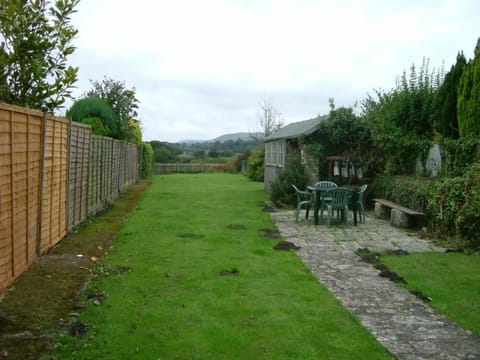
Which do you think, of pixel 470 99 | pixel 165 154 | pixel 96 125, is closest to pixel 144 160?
pixel 96 125

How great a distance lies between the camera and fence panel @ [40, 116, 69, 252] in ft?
22.1

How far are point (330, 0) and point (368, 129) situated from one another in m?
6.20

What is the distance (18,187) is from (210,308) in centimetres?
259

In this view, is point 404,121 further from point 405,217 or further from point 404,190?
point 405,217

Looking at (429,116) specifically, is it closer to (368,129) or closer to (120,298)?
(368,129)

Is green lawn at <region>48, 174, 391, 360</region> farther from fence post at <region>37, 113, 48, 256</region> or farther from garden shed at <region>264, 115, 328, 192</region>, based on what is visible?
garden shed at <region>264, 115, 328, 192</region>

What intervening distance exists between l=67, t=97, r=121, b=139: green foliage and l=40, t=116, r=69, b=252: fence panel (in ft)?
35.0

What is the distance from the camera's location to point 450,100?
13.3 m

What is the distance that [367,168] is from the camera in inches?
597

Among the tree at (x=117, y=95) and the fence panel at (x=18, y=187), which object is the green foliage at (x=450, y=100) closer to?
the fence panel at (x=18, y=187)

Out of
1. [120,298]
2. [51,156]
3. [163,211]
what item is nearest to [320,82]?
[163,211]

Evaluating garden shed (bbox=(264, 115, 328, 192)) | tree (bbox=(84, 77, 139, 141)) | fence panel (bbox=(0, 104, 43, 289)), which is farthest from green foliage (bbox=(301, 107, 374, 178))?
tree (bbox=(84, 77, 139, 141))

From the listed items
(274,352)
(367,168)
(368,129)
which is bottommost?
(274,352)

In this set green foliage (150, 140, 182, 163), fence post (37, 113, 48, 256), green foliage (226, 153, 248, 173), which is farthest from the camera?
green foliage (150, 140, 182, 163)
